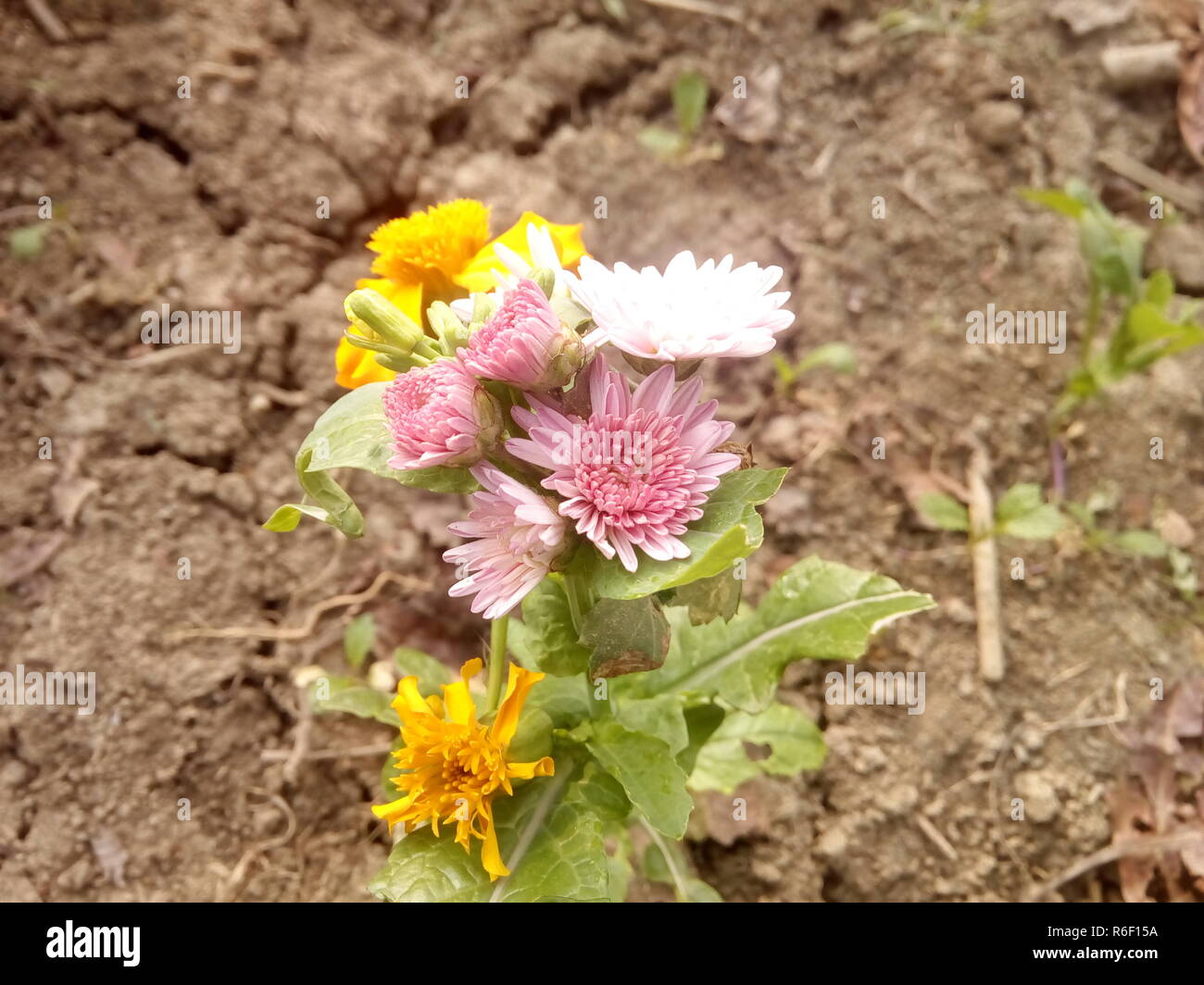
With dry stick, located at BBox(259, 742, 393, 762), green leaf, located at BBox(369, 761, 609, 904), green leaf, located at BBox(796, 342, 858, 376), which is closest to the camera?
green leaf, located at BBox(369, 761, 609, 904)

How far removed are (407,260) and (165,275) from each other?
164cm

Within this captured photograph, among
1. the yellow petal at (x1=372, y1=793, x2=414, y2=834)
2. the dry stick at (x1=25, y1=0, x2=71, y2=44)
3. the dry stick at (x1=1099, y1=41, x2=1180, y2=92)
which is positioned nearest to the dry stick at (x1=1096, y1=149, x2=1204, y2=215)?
the dry stick at (x1=1099, y1=41, x2=1180, y2=92)

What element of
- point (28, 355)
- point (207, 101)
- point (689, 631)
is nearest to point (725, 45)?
point (207, 101)

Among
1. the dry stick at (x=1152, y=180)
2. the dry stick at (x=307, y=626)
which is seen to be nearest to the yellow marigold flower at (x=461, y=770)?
the dry stick at (x=307, y=626)

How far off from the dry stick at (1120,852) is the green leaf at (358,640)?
6.49ft

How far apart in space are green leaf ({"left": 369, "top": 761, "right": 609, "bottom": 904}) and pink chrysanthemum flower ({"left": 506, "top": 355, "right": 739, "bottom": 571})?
0.67m

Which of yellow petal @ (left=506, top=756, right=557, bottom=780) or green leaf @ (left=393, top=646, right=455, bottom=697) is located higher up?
green leaf @ (left=393, top=646, right=455, bottom=697)

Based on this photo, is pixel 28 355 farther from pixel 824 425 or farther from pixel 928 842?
pixel 928 842

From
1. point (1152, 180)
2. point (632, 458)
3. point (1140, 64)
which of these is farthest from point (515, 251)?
point (1140, 64)

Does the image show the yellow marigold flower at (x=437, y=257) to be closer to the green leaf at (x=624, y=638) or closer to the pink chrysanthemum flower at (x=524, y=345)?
the pink chrysanthemum flower at (x=524, y=345)

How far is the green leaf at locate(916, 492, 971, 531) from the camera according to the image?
273cm

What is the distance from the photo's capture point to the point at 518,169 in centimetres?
325

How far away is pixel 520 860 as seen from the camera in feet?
5.41

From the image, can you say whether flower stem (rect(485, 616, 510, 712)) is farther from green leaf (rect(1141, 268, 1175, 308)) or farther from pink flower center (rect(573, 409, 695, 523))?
green leaf (rect(1141, 268, 1175, 308))
